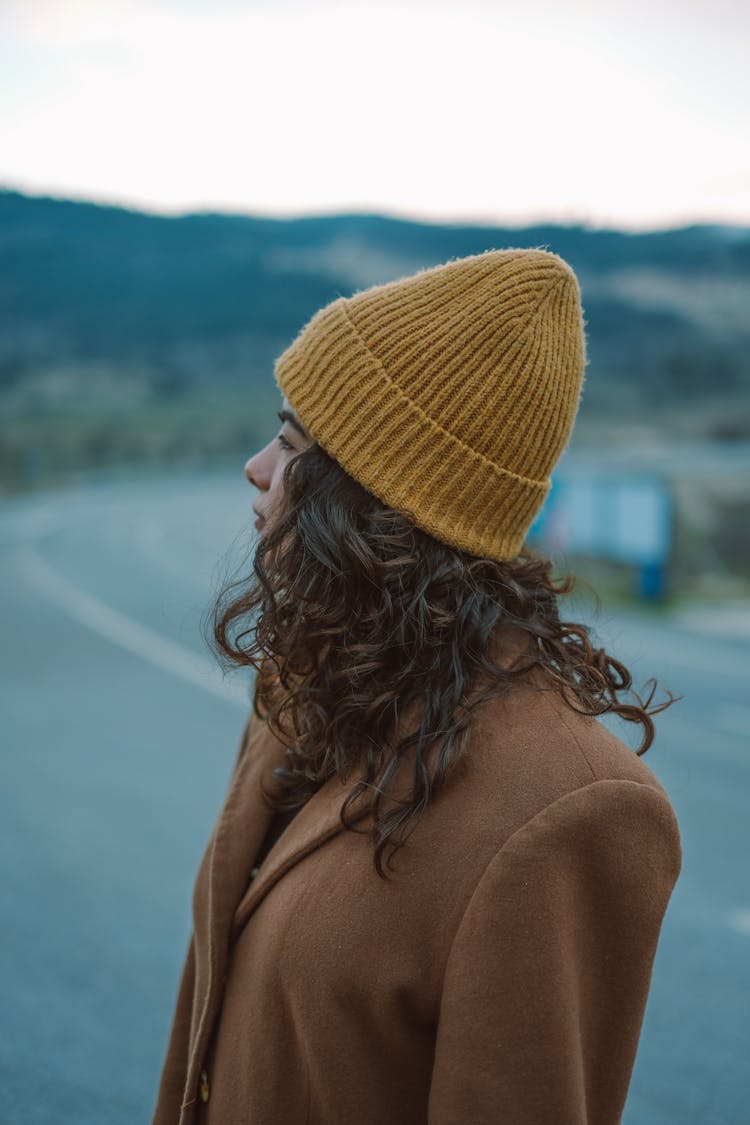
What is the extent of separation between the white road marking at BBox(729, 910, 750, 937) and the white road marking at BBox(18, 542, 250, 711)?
3.74 m

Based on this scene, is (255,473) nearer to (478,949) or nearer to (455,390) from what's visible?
(455,390)

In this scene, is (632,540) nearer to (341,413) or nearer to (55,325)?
(341,413)

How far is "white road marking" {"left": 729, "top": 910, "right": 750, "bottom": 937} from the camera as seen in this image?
4.61 metres

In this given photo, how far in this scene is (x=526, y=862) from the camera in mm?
1254

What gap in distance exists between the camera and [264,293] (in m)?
105

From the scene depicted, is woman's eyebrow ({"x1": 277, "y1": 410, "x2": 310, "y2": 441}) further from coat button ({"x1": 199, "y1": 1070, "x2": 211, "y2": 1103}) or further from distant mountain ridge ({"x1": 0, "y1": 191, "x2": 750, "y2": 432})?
distant mountain ridge ({"x1": 0, "y1": 191, "x2": 750, "y2": 432})

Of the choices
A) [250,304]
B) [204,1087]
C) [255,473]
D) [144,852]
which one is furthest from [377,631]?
[250,304]

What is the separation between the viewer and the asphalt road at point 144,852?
3.50 metres

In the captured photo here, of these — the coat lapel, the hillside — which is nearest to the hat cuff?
the coat lapel

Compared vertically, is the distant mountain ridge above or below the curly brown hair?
below

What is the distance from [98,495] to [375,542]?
114 feet

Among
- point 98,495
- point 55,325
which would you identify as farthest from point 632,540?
point 55,325

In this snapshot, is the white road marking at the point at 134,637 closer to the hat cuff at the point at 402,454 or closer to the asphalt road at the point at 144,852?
the asphalt road at the point at 144,852

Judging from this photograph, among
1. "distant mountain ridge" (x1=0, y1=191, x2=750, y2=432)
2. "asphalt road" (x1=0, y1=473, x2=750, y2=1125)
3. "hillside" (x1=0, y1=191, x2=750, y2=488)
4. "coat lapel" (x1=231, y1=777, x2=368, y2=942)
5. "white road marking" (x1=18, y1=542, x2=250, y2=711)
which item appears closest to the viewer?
"coat lapel" (x1=231, y1=777, x2=368, y2=942)
